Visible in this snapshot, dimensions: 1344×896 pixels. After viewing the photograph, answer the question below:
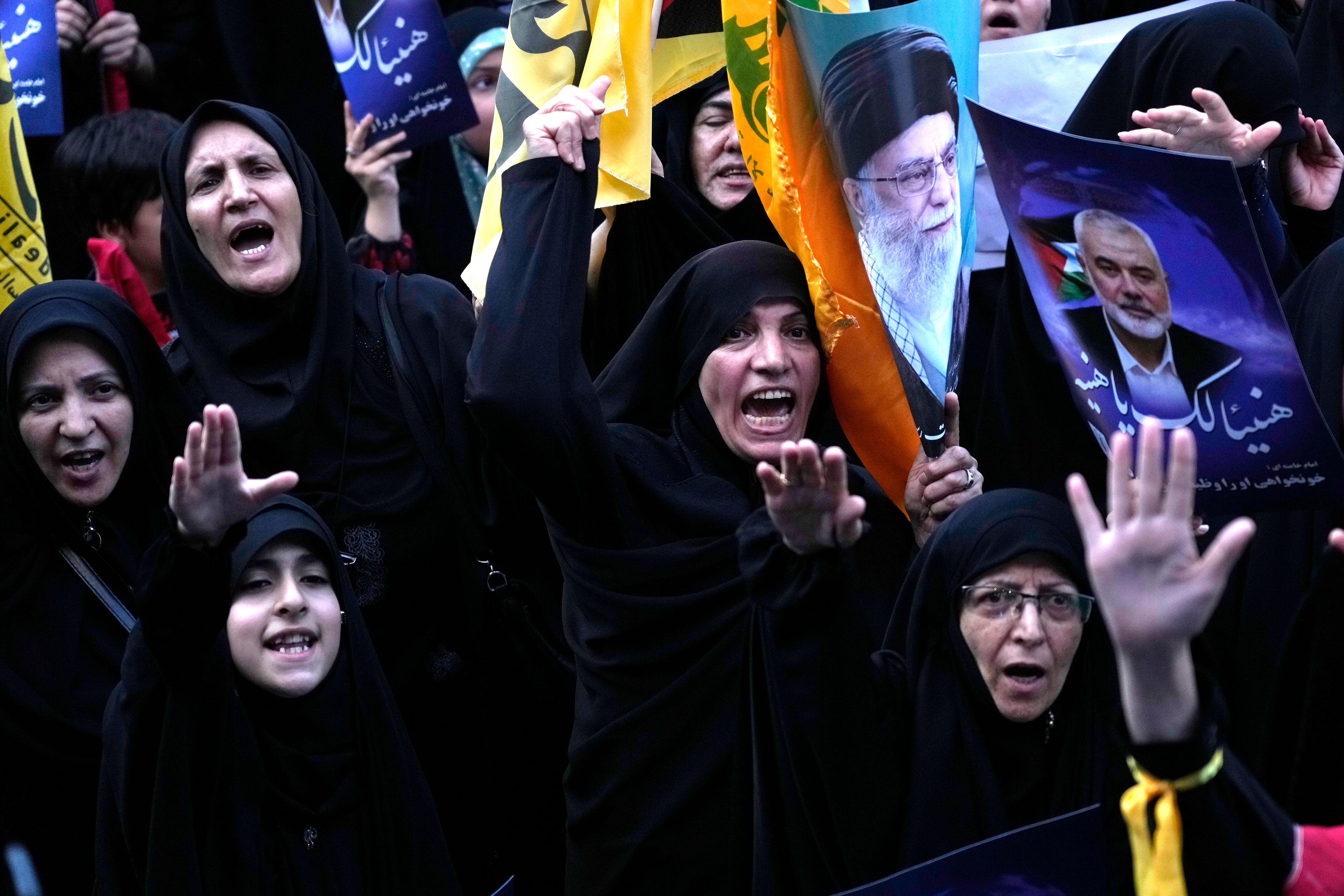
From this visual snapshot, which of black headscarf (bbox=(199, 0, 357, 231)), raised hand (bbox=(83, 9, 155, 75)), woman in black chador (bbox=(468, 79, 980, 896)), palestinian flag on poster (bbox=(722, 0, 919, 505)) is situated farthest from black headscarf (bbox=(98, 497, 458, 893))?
black headscarf (bbox=(199, 0, 357, 231))

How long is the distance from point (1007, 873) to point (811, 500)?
592 millimetres

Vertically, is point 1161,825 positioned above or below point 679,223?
below

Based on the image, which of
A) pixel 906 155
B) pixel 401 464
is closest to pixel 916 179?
pixel 906 155

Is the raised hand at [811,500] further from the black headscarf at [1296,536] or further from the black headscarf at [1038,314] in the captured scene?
the black headscarf at [1038,314]

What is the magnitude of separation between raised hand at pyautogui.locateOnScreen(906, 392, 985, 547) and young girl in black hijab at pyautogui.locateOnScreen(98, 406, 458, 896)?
1.08 m

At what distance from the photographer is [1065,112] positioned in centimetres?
397

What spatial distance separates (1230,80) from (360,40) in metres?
2.34

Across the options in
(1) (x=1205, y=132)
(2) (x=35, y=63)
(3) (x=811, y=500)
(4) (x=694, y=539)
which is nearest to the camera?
(3) (x=811, y=500)

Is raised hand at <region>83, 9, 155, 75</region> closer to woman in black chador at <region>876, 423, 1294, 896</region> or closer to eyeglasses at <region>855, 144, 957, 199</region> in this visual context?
eyeglasses at <region>855, 144, 957, 199</region>

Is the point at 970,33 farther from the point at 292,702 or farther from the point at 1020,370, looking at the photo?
the point at 292,702

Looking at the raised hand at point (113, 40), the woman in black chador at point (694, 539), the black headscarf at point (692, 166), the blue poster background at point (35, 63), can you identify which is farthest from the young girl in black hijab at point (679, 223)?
the raised hand at point (113, 40)

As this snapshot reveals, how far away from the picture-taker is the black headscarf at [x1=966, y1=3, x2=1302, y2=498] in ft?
11.3

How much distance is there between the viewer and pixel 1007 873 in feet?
7.72

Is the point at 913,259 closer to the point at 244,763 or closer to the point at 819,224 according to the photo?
the point at 819,224
